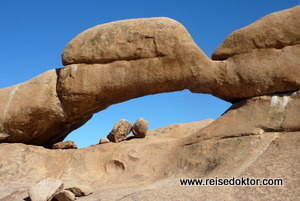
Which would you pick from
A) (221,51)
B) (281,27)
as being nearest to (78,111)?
(221,51)

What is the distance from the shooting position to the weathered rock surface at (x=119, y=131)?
31.3 ft

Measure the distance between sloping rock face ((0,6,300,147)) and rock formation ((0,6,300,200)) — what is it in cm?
2

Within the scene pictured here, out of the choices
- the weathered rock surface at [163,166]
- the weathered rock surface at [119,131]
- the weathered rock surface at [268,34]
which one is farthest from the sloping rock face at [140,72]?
the weathered rock surface at [163,166]

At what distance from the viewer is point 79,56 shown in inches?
343

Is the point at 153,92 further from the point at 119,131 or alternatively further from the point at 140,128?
the point at 119,131

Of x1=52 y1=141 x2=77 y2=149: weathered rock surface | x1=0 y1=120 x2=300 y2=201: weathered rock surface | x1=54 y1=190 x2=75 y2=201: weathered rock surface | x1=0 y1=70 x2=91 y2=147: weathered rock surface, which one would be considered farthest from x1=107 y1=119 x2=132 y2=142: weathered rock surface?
x1=54 y1=190 x2=75 y2=201: weathered rock surface

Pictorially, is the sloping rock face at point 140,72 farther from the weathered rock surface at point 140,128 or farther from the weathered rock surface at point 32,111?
the weathered rock surface at point 140,128

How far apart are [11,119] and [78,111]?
1634 millimetres

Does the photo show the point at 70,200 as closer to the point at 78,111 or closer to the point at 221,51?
the point at 78,111

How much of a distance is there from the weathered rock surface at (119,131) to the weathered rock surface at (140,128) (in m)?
0.20

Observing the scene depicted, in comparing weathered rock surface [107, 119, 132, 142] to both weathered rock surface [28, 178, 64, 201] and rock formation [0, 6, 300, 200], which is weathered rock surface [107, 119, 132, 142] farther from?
weathered rock surface [28, 178, 64, 201]

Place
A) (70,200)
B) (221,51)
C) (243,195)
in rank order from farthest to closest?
(221,51)
(70,200)
(243,195)

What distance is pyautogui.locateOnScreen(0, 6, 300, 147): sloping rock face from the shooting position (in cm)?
737

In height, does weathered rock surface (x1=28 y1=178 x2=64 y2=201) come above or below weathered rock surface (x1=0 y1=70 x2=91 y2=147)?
below
